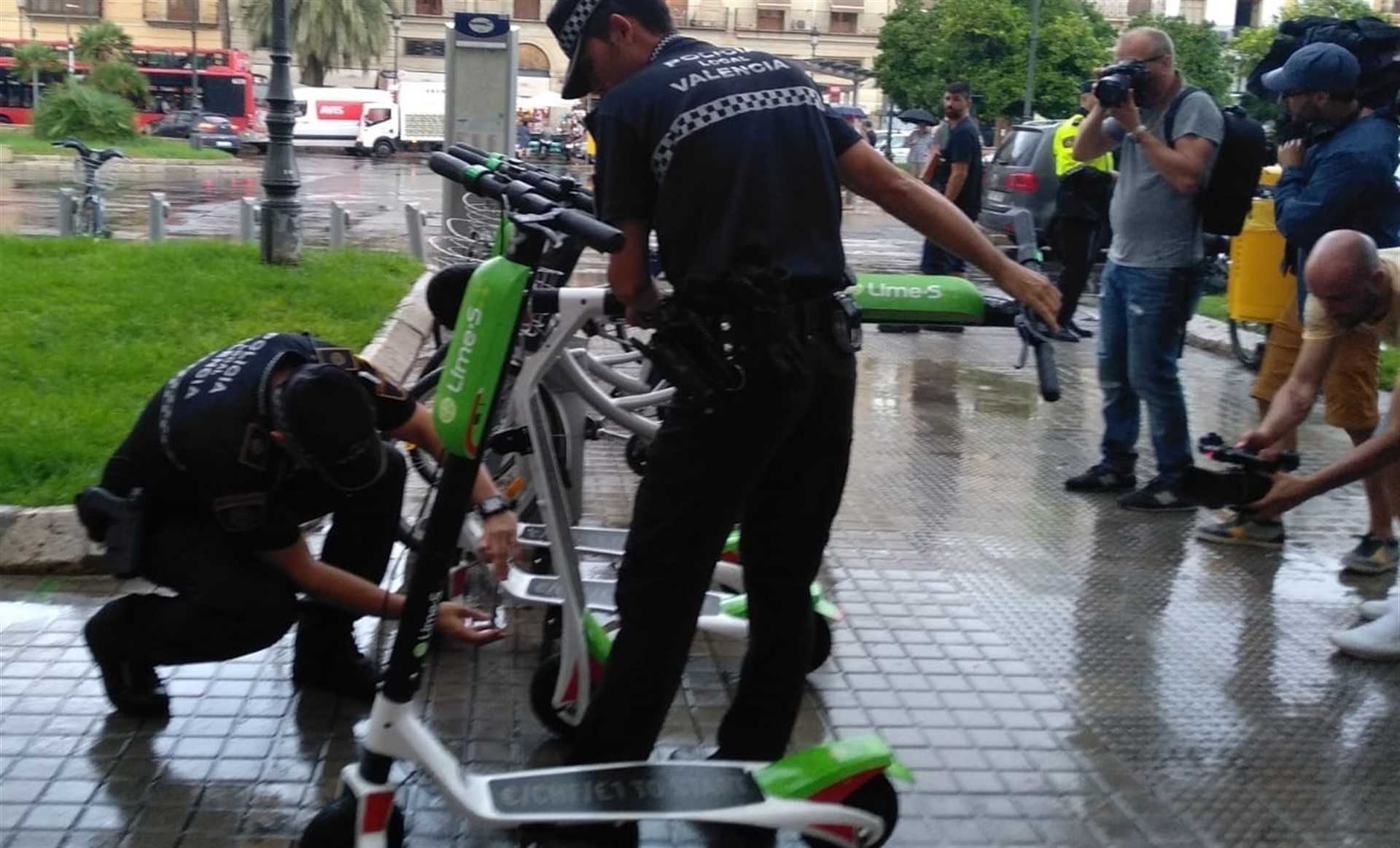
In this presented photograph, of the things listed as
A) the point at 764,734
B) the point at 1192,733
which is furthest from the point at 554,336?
the point at 1192,733

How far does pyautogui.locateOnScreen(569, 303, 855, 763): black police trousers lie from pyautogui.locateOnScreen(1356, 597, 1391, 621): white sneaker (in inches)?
106

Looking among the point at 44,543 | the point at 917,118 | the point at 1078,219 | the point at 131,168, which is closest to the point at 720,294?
the point at 44,543

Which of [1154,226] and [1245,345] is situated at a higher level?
[1154,226]

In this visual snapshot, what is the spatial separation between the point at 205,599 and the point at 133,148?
122 ft

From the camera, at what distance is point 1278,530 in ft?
20.8

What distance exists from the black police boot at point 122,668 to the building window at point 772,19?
65.4 meters

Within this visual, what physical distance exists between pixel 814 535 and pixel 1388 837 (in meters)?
1.64

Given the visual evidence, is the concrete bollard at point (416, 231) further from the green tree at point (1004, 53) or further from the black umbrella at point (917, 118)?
the green tree at point (1004, 53)

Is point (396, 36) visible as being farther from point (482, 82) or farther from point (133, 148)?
point (482, 82)

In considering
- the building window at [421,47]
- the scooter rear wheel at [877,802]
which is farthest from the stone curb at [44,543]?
the building window at [421,47]

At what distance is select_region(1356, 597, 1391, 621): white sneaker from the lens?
5293 mm

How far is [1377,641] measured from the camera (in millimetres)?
4977

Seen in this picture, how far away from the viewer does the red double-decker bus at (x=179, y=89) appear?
50406 millimetres

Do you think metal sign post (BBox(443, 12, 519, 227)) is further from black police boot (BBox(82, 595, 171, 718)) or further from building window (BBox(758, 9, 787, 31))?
building window (BBox(758, 9, 787, 31))
